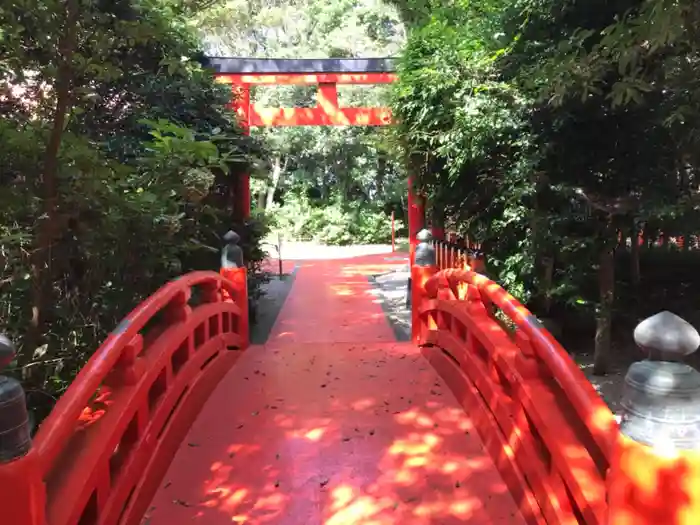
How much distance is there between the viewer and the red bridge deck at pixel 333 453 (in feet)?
9.05

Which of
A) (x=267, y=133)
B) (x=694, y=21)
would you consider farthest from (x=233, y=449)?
(x=267, y=133)

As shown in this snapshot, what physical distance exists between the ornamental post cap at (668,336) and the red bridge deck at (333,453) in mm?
1458

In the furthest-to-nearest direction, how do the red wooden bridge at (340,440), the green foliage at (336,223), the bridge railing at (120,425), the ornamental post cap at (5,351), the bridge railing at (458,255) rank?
the green foliage at (336,223)
the bridge railing at (458,255)
the red wooden bridge at (340,440)
the bridge railing at (120,425)
the ornamental post cap at (5,351)

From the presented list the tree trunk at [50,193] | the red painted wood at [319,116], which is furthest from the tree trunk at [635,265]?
the tree trunk at [50,193]

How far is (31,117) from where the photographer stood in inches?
131

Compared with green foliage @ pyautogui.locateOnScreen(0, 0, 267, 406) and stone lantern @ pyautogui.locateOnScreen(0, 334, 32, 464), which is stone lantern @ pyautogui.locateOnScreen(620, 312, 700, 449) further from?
green foliage @ pyautogui.locateOnScreen(0, 0, 267, 406)

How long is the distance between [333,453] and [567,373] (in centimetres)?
151

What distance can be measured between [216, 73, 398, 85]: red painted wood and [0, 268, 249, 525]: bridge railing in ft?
21.2

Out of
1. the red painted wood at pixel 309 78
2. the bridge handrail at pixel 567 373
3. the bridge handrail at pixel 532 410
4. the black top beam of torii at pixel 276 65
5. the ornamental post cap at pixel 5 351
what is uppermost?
the black top beam of torii at pixel 276 65

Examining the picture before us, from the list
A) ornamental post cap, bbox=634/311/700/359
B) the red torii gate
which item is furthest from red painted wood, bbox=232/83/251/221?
ornamental post cap, bbox=634/311/700/359

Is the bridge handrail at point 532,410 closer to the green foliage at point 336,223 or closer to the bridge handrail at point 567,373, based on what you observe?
the bridge handrail at point 567,373

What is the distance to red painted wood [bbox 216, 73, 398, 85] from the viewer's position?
33.2ft

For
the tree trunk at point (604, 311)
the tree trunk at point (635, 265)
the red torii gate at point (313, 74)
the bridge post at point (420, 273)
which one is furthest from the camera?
the red torii gate at point (313, 74)

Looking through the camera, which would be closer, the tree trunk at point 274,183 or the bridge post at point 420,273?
the bridge post at point 420,273
